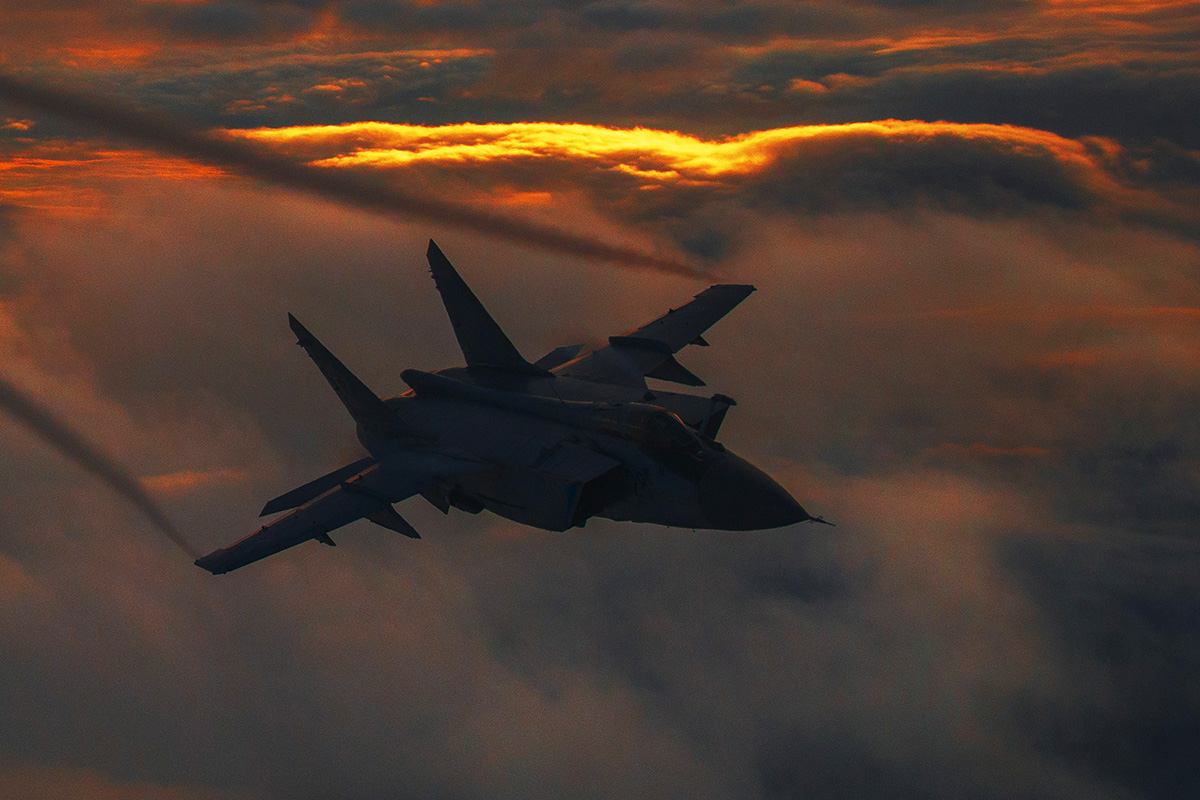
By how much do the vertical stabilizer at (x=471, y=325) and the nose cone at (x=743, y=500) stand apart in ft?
37.9

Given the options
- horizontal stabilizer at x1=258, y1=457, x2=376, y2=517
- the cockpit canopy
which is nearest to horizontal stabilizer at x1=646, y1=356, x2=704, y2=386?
the cockpit canopy

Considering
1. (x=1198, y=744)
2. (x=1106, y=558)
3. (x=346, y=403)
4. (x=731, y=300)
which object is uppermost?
(x=731, y=300)

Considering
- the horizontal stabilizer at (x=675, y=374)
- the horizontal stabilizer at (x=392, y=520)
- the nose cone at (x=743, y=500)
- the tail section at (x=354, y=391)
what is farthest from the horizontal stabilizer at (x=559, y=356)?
the nose cone at (x=743, y=500)

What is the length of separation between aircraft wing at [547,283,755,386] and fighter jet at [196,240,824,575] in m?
0.09

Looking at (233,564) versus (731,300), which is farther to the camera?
(731,300)

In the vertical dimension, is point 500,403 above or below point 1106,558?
above

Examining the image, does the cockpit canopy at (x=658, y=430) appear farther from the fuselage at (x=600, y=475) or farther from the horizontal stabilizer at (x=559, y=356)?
the horizontal stabilizer at (x=559, y=356)

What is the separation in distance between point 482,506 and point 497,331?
29.0 feet

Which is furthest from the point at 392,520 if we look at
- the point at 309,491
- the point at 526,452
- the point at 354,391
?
the point at 354,391

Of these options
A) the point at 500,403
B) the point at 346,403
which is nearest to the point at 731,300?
the point at 500,403

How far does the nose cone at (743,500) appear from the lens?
2361 centimetres

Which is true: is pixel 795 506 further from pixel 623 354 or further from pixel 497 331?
pixel 497 331

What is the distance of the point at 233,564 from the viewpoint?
23234 millimetres

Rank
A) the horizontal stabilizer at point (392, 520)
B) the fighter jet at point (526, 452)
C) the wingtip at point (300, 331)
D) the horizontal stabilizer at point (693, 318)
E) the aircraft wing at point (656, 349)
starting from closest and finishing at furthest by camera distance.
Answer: the fighter jet at point (526, 452), the horizontal stabilizer at point (392, 520), the wingtip at point (300, 331), the aircraft wing at point (656, 349), the horizontal stabilizer at point (693, 318)
